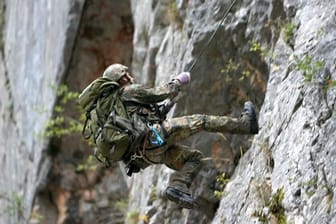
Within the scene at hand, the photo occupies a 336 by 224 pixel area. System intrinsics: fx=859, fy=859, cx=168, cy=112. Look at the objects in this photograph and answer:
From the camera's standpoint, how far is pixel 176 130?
945cm

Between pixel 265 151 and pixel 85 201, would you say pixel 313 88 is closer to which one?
pixel 265 151

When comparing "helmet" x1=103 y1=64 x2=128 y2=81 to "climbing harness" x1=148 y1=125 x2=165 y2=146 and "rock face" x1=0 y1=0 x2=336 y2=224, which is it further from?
"rock face" x1=0 y1=0 x2=336 y2=224

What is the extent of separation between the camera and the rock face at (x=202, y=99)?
806cm

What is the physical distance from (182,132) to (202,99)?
6.06 feet

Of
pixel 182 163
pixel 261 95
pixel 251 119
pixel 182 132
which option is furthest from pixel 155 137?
pixel 261 95

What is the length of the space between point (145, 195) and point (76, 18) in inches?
213

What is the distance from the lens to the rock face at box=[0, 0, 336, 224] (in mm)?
8062

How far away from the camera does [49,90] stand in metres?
17.5

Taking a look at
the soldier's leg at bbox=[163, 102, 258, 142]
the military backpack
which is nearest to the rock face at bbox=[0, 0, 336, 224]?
the soldier's leg at bbox=[163, 102, 258, 142]

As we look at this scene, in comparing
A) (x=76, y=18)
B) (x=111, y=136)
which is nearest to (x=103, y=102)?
(x=111, y=136)

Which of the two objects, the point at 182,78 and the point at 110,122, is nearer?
the point at 110,122


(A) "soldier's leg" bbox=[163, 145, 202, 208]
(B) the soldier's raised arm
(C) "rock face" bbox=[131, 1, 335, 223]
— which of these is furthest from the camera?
(A) "soldier's leg" bbox=[163, 145, 202, 208]

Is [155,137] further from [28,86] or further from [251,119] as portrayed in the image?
[28,86]

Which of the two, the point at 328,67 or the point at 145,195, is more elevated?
the point at 328,67
